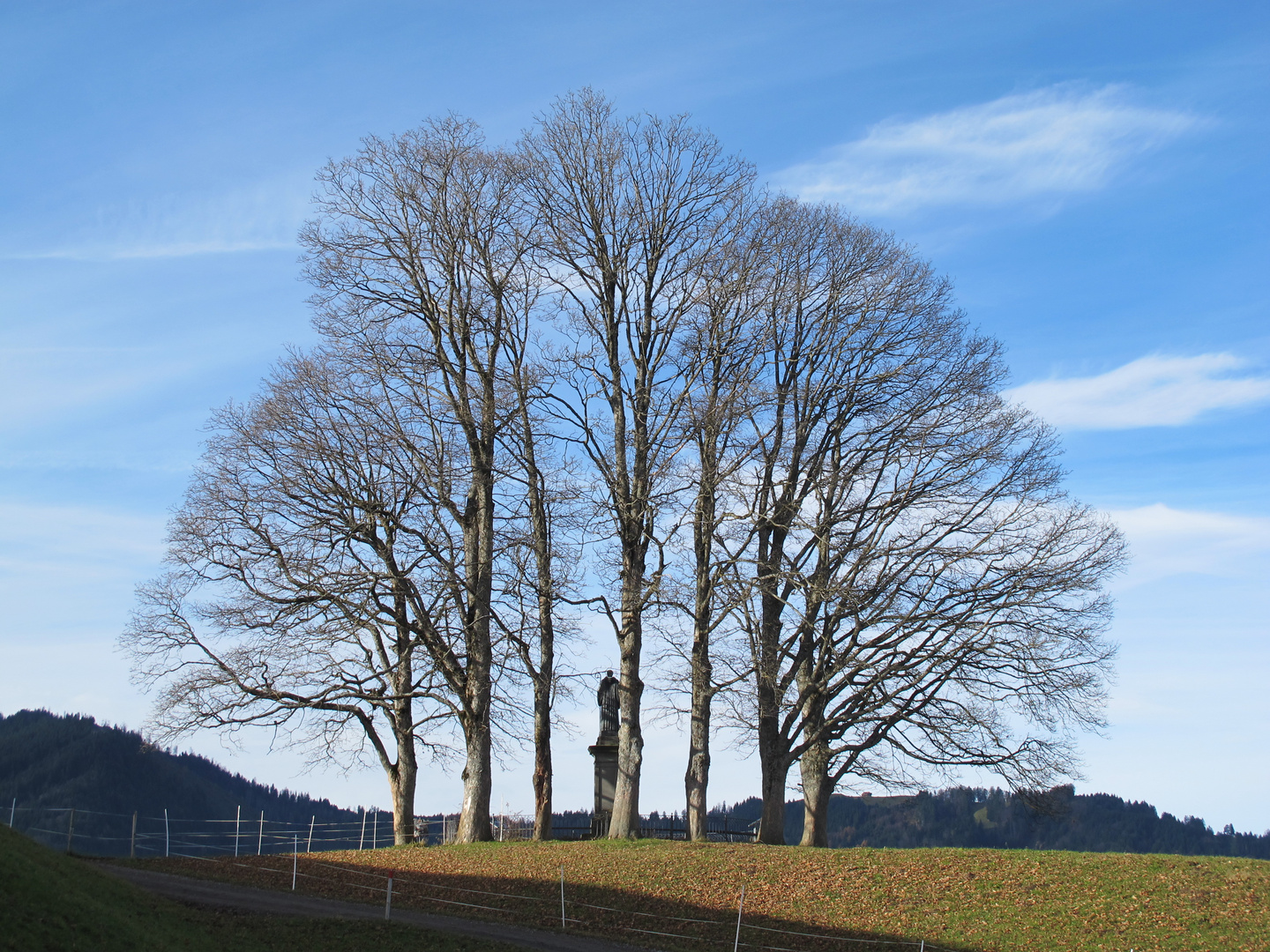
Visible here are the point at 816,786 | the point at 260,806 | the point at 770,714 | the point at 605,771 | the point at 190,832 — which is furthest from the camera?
the point at 260,806

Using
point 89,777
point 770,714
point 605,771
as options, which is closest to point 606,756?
point 605,771

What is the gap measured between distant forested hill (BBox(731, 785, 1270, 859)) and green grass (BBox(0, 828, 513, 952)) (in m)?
101

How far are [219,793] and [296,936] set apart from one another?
389 ft

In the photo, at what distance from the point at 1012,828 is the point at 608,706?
11851cm

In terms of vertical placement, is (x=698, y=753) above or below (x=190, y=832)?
above

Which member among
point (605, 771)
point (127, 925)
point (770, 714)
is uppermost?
point (770, 714)

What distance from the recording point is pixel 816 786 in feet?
79.6

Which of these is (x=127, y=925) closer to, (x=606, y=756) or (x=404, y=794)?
(x=404, y=794)

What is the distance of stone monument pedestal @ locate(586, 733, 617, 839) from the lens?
98.1 feet

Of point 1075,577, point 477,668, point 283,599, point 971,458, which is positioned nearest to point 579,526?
point 477,668

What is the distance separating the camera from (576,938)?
1641cm

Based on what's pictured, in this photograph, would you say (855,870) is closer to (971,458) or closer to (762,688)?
(762,688)

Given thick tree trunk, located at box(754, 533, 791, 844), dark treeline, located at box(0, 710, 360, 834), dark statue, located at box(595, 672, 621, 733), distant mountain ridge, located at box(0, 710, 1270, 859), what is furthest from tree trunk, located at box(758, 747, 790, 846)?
dark treeline, located at box(0, 710, 360, 834)

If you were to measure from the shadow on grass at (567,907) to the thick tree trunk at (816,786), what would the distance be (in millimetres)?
6876
